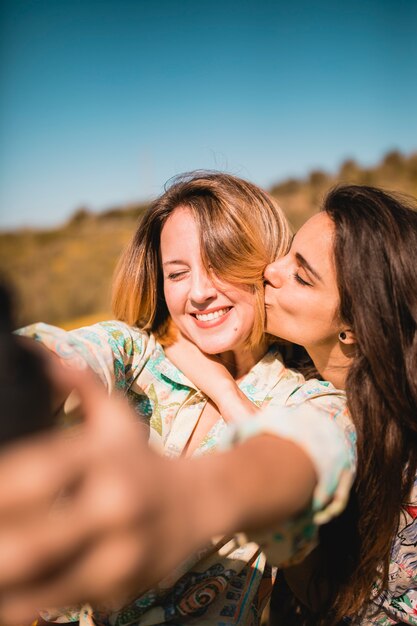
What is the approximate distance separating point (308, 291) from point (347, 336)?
24cm

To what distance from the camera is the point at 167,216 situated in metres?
2.42

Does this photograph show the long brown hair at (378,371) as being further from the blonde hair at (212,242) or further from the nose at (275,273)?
the blonde hair at (212,242)

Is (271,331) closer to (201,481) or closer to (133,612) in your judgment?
(133,612)

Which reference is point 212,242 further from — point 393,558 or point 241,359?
point 393,558

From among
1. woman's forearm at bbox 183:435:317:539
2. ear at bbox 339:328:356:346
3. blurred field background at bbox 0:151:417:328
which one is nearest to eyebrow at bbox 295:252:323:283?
ear at bbox 339:328:356:346

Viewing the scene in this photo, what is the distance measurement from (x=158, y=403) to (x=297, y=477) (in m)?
1.28

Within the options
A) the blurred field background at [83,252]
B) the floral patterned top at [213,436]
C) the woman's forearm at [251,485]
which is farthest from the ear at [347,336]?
the blurred field background at [83,252]

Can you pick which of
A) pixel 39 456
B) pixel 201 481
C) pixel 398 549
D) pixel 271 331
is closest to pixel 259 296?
pixel 271 331

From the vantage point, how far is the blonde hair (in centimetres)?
218

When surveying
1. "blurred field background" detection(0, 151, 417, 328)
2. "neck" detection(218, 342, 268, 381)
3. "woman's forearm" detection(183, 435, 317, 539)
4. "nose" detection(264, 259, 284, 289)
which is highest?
"nose" detection(264, 259, 284, 289)

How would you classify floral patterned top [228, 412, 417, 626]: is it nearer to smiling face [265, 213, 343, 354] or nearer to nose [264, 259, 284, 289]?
smiling face [265, 213, 343, 354]

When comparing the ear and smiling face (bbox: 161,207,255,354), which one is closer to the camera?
the ear

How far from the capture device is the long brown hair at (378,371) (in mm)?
1695

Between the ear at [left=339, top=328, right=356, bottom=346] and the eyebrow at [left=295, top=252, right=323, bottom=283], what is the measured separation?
22 centimetres
